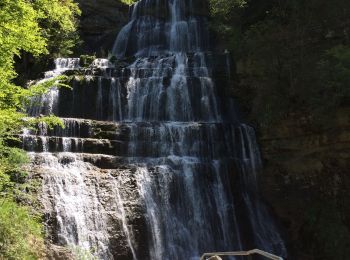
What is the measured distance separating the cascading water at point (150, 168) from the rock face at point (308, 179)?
2.38ft

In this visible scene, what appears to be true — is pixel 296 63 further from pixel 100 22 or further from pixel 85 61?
pixel 100 22

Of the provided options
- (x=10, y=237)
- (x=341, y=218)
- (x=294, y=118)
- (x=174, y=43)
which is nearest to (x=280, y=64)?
(x=294, y=118)

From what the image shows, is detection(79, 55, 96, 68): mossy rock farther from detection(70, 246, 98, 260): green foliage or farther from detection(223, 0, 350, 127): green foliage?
detection(70, 246, 98, 260): green foliage

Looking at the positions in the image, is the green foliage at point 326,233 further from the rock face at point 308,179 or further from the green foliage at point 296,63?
the green foliage at point 296,63

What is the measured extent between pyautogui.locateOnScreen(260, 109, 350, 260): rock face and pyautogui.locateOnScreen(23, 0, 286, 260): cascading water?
726 millimetres

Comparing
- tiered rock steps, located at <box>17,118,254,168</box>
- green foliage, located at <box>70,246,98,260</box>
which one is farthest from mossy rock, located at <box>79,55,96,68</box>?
green foliage, located at <box>70,246,98,260</box>

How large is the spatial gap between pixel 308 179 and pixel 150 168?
20.7 ft

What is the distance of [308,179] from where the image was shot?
17.4 m

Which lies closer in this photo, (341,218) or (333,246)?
(333,246)

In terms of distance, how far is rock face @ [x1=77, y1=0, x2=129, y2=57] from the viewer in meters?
29.9

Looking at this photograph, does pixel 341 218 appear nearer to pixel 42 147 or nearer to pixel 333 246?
pixel 333 246

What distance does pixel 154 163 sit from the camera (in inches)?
639

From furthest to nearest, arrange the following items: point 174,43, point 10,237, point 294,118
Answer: point 174,43, point 294,118, point 10,237

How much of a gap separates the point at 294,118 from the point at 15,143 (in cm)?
1067
